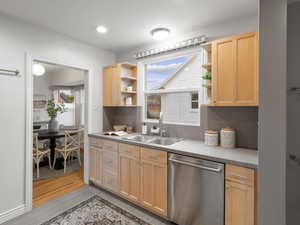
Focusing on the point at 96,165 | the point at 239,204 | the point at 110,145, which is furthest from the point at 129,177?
the point at 239,204

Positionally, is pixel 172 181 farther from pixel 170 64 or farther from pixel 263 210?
pixel 170 64

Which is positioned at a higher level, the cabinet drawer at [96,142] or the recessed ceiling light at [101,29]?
the recessed ceiling light at [101,29]

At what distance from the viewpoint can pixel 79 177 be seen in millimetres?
3305

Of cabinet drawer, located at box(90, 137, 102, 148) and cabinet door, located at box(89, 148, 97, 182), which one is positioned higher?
cabinet drawer, located at box(90, 137, 102, 148)

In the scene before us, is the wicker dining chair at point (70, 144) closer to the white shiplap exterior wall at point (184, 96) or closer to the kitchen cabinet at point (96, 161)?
the kitchen cabinet at point (96, 161)

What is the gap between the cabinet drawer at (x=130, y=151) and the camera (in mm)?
2244

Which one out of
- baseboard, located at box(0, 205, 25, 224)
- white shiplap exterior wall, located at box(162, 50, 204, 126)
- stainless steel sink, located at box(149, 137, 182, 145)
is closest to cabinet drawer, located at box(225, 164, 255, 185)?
white shiplap exterior wall, located at box(162, 50, 204, 126)

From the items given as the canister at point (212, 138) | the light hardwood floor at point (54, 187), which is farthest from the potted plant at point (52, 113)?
the canister at point (212, 138)

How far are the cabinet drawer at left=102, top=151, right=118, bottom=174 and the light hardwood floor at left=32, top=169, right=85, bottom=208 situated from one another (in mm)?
776

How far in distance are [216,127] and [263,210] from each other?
1.20 meters

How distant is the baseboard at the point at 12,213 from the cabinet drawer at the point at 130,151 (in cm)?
149

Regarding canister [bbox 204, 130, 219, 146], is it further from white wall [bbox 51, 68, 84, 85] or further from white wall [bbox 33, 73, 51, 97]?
white wall [bbox 33, 73, 51, 97]

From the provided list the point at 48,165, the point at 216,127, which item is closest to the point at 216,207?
the point at 216,127

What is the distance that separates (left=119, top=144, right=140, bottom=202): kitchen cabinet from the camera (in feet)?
7.38
